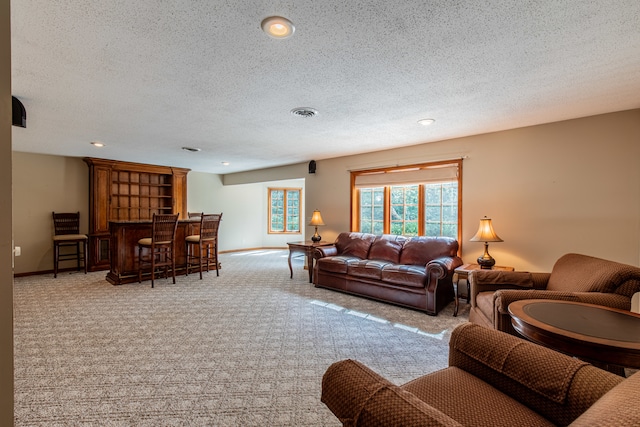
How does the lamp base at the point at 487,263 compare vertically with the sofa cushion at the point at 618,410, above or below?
below

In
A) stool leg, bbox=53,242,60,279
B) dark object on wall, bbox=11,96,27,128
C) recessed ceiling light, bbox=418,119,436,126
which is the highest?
recessed ceiling light, bbox=418,119,436,126

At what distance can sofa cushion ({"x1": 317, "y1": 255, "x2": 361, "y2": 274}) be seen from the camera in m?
4.27

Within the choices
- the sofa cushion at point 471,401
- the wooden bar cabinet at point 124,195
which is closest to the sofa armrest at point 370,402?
the sofa cushion at point 471,401

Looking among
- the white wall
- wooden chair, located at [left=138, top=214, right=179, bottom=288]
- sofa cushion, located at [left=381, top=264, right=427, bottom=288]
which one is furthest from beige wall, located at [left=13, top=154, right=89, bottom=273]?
sofa cushion, located at [left=381, top=264, right=427, bottom=288]

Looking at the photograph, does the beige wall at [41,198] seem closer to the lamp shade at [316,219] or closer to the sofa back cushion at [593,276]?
the lamp shade at [316,219]

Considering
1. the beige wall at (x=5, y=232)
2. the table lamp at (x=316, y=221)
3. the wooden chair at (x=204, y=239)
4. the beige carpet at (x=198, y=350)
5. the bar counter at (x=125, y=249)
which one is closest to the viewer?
the beige wall at (x=5, y=232)

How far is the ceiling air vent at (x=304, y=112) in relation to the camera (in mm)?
2943

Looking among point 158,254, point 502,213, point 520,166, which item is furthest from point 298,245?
point 520,166

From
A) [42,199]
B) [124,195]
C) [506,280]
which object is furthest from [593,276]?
[42,199]

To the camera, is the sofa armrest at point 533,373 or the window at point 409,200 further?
the window at point 409,200

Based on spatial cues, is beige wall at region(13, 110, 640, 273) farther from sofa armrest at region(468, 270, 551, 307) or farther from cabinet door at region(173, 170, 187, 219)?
cabinet door at region(173, 170, 187, 219)

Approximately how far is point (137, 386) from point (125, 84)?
230 centimetres

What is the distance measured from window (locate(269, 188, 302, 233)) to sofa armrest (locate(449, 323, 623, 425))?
26.2 feet

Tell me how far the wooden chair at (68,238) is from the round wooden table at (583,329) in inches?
265
